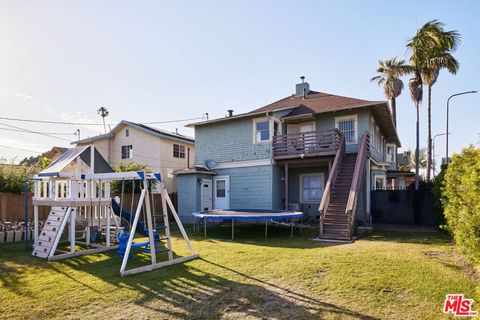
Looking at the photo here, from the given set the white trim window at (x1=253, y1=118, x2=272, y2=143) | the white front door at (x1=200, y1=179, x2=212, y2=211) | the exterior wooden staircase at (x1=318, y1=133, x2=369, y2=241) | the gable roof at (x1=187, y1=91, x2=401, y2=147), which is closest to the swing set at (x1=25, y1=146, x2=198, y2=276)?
the exterior wooden staircase at (x1=318, y1=133, x2=369, y2=241)

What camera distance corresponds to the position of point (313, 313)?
4312 millimetres

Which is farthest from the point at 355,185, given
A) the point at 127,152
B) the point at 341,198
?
the point at 127,152

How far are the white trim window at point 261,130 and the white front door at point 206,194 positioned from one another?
3549 mm

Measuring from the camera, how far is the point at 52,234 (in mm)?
8406

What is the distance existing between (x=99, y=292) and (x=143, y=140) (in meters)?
19.6

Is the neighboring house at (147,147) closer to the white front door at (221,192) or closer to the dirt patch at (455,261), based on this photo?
the white front door at (221,192)

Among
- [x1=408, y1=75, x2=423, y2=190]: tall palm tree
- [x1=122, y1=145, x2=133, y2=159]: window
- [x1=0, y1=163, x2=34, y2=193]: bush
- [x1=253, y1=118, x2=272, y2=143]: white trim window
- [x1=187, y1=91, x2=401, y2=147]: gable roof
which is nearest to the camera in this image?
[x1=0, y1=163, x2=34, y2=193]: bush

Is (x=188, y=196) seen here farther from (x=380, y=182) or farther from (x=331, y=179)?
(x=380, y=182)

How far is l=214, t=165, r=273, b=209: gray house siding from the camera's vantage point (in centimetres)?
1558

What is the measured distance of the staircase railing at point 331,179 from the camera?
10898mm

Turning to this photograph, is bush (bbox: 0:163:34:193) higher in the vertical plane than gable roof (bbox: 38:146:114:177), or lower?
lower

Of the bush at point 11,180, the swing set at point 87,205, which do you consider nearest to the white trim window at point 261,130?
the swing set at point 87,205

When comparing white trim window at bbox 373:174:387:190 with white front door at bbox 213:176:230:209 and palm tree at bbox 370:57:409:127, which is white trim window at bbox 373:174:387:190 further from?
palm tree at bbox 370:57:409:127

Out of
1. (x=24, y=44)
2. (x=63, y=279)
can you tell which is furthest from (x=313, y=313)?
(x=24, y=44)
